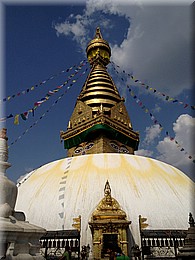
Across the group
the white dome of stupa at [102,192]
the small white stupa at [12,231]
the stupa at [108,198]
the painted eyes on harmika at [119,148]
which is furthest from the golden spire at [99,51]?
the small white stupa at [12,231]

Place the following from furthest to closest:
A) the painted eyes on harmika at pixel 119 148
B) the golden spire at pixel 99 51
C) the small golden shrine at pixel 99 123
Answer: the golden spire at pixel 99 51, the painted eyes on harmika at pixel 119 148, the small golden shrine at pixel 99 123

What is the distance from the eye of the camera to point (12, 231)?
3.32 metres

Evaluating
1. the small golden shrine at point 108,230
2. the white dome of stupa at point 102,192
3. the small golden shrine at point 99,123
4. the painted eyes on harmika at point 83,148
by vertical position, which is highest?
the small golden shrine at point 99,123

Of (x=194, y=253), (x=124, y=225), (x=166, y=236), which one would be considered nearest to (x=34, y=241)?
(x=194, y=253)

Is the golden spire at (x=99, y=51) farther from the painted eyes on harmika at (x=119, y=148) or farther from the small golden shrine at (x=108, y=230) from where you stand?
the small golden shrine at (x=108, y=230)

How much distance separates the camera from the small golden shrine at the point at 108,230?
923cm

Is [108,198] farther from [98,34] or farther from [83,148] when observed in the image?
[98,34]

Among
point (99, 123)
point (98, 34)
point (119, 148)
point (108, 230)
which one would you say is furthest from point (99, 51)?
point (108, 230)

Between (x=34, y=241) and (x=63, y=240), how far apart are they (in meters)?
6.32

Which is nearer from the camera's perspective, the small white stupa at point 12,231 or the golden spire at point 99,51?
the small white stupa at point 12,231

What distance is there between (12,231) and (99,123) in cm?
1558

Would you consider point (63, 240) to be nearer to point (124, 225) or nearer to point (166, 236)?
point (124, 225)

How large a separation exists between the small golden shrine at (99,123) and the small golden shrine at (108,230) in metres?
8.73

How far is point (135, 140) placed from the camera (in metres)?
20.9
